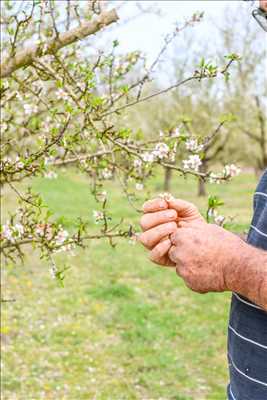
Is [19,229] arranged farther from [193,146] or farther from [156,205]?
[156,205]

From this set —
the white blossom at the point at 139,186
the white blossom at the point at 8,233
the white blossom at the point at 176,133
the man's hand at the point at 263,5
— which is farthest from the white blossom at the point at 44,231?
the man's hand at the point at 263,5

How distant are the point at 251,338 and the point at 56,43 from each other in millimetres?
2366

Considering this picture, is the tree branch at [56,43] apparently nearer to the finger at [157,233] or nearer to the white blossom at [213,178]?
the white blossom at [213,178]

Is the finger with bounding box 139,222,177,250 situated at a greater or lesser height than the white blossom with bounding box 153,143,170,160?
lesser

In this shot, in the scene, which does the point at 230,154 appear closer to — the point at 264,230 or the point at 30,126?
the point at 30,126

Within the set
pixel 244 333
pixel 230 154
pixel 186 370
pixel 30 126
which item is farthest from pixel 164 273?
pixel 230 154

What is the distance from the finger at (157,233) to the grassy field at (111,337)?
1622 mm

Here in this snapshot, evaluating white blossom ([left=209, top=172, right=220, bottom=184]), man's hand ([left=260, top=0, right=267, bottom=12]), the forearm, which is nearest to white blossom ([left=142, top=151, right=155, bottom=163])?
white blossom ([left=209, top=172, right=220, bottom=184])

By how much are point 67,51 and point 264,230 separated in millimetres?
3426

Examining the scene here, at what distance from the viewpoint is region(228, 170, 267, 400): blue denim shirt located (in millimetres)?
1794

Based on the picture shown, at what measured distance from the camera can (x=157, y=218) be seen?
187 cm

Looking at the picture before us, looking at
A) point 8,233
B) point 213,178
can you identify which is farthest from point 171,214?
point 8,233

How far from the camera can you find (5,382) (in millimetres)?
5336

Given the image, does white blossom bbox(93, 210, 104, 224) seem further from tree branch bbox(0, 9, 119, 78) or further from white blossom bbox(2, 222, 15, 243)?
tree branch bbox(0, 9, 119, 78)
